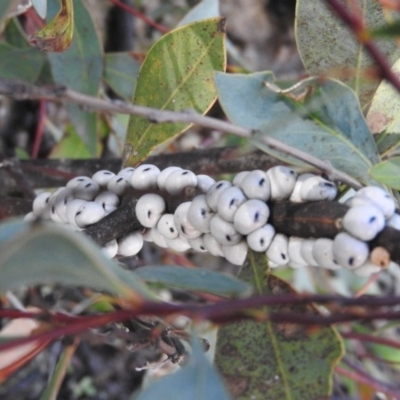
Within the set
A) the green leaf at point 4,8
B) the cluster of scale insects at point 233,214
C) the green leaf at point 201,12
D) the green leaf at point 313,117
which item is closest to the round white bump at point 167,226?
the cluster of scale insects at point 233,214

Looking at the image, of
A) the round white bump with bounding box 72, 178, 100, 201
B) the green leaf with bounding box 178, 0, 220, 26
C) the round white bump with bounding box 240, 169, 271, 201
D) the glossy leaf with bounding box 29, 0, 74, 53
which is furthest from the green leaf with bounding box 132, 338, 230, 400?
the green leaf with bounding box 178, 0, 220, 26

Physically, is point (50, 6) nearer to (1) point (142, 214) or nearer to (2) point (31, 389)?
(1) point (142, 214)

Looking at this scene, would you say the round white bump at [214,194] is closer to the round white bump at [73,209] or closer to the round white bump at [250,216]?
the round white bump at [250,216]

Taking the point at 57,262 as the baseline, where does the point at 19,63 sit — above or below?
below

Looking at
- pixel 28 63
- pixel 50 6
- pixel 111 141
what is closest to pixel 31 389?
pixel 111 141

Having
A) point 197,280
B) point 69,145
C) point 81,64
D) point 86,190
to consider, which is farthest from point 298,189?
point 69,145

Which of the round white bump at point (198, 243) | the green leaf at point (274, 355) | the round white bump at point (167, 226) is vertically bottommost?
the green leaf at point (274, 355)

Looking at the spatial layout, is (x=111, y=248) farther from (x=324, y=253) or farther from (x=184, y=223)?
(x=324, y=253)
